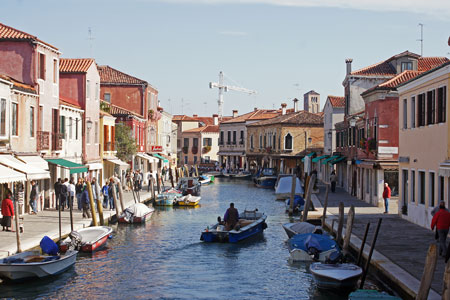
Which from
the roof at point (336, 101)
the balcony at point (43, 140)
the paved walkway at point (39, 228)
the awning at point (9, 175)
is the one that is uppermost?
the roof at point (336, 101)

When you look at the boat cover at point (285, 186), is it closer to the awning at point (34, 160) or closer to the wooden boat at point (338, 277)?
the awning at point (34, 160)

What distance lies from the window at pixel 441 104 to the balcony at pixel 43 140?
51.3ft

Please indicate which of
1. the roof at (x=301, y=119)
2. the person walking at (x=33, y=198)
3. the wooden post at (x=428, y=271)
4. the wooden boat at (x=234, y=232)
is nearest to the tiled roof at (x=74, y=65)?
the person walking at (x=33, y=198)

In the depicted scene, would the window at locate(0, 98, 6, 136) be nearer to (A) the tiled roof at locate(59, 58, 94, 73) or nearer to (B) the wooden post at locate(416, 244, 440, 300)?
(A) the tiled roof at locate(59, 58, 94, 73)

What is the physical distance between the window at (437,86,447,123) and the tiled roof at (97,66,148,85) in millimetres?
33863

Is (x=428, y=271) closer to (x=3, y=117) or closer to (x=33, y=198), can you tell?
(x=3, y=117)

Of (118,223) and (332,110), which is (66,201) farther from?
(332,110)

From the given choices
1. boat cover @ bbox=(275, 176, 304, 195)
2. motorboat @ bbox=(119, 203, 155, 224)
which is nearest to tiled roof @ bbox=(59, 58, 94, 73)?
motorboat @ bbox=(119, 203, 155, 224)

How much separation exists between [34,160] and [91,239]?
628 cm

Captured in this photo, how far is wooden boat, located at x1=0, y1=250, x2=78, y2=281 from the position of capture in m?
16.0

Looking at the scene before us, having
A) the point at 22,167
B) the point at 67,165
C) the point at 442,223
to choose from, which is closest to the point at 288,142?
the point at 67,165

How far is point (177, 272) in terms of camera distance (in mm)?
18891

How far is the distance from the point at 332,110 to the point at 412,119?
102 feet

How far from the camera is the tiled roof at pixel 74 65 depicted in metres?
35.8
